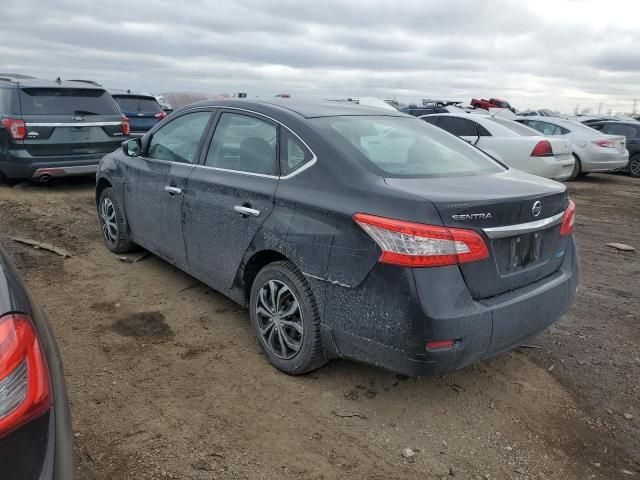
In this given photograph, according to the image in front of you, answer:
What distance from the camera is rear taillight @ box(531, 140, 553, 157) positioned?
10.1 m

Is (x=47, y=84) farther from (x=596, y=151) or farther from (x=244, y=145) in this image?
(x=596, y=151)

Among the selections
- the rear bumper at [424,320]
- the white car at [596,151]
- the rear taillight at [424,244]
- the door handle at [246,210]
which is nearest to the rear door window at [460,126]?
the white car at [596,151]

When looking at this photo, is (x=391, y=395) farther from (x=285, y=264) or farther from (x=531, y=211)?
(x=531, y=211)

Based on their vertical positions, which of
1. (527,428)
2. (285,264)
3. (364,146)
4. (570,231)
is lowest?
(527,428)

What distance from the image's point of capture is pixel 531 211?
2771 millimetres

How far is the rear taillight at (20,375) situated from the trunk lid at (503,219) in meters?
1.74

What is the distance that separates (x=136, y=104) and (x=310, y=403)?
9671 mm

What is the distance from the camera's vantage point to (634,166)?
14.6 m

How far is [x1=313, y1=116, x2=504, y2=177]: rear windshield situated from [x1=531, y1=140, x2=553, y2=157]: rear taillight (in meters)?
7.01

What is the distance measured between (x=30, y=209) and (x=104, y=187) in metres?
2.52

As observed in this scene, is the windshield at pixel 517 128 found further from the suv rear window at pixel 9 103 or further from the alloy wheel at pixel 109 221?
the suv rear window at pixel 9 103

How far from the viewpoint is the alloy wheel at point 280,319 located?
3.13 metres

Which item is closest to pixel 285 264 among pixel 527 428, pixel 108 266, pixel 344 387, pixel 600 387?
pixel 344 387

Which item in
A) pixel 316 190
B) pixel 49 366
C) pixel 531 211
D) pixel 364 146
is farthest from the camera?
pixel 364 146
